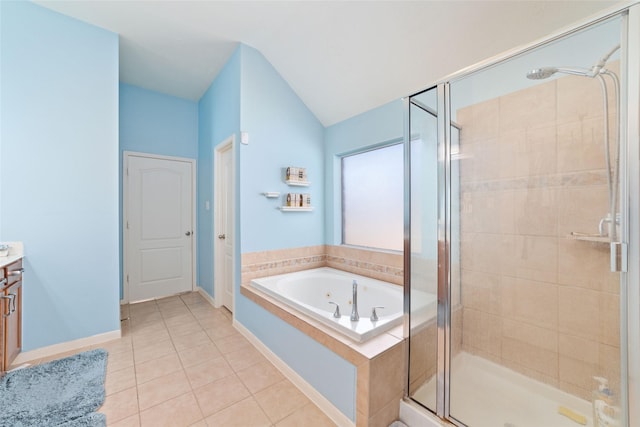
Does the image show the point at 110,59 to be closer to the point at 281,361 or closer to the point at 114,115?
the point at 114,115

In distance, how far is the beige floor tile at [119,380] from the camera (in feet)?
5.52

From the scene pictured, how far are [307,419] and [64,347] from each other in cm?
220

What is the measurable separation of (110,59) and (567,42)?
11.0ft

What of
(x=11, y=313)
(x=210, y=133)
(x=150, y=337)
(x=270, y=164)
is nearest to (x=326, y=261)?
(x=270, y=164)

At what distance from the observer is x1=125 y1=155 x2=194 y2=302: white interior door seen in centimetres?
332

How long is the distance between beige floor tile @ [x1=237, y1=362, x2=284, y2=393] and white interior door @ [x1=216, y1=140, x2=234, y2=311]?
3.95 feet

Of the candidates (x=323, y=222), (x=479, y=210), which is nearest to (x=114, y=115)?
(x=323, y=222)

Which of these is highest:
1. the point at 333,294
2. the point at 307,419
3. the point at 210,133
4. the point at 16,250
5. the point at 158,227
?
the point at 210,133

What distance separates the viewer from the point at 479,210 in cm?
163

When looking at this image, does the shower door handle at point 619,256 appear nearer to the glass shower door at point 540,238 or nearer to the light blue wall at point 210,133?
the glass shower door at point 540,238

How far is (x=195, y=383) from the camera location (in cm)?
174

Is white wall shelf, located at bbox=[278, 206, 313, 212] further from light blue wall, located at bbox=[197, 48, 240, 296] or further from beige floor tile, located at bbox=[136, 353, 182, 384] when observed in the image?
beige floor tile, located at bbox=[136, 353, 182, 384]

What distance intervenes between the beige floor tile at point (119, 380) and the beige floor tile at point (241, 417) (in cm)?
73

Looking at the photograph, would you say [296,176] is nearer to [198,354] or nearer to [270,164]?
[270,164]
